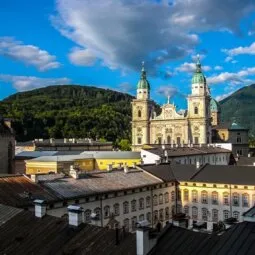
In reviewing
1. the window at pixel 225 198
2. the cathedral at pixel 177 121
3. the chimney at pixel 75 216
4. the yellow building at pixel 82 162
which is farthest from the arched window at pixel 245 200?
the cathedral at pixel 177 121

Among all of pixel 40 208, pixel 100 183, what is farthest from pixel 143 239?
pixel 100 183

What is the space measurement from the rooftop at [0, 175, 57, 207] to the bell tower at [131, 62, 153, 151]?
7253 cm

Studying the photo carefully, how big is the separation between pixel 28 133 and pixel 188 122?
6213 centimetres

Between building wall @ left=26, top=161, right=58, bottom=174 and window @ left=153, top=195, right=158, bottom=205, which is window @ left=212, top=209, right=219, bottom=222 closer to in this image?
window @ left=153, top=195, right=158, bottom=205

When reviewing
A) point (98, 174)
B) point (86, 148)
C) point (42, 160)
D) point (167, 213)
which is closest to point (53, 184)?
point (98, 174)

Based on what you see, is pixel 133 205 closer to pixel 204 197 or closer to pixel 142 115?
pixel 204 197

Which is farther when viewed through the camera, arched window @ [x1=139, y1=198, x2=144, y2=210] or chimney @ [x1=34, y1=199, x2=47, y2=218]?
arched window @ [x1=139, y1=198, x2=144, y2=210]

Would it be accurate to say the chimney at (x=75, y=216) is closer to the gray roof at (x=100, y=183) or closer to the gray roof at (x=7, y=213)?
the gray roof at (x=7, y=213)

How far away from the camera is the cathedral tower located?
102312 millimetres

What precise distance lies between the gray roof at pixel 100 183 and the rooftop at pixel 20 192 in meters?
1.26

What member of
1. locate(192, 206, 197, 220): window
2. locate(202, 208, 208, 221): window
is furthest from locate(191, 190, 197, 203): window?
locate(202, 208, 208, 221): window

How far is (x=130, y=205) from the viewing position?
42438mm

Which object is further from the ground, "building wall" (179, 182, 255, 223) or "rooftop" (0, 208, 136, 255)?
"rooftop" (0, 208, 136, 255)

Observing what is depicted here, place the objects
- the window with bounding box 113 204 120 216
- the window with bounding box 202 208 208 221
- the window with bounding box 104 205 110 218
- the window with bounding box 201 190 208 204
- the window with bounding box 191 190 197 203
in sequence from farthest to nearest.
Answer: the window with bounding box 191 190 197 203
the window with bounding box 201 190 208 204
the window with bounding box 202 208 208 221
the window with bounding box 113 204 120 216
the window with bounding box 104 205 110 218
